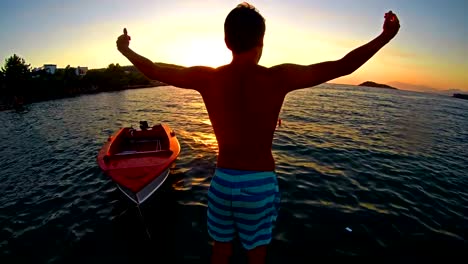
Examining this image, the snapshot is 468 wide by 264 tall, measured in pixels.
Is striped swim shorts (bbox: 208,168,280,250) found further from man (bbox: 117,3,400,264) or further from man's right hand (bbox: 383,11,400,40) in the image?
man's right hand (bbox: 383,11,400,40)

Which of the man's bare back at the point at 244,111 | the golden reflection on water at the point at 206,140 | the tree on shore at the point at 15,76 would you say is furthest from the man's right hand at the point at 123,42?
the tree on shore at the point at 15,76

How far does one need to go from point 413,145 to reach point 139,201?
19.0 meters

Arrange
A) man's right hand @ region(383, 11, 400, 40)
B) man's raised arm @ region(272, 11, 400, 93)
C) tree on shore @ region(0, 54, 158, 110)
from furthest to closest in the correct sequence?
tree on shore @ region(0, 54, 158, 110) → man's right hand @ region(383, 11, 400, 40) → man's raised arm @ region(272, 11, 400, 93)

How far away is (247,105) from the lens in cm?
196

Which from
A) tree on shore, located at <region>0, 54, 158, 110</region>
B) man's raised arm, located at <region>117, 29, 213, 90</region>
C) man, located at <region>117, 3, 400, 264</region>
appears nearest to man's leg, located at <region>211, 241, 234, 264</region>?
man, located at <region>117, 3, 400, 264</region>

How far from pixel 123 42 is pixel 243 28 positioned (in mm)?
1261

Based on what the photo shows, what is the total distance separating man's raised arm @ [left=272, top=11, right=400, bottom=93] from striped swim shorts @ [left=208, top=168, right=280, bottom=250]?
30.0 inches

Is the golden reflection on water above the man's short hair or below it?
below

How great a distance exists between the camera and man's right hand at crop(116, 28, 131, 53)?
2521 millimetres

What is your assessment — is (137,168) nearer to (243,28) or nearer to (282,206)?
(282,206)

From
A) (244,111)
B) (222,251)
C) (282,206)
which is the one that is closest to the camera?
(244,111)

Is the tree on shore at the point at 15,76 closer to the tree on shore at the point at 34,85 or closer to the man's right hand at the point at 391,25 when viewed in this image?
the tree on shore at the point at 34,85

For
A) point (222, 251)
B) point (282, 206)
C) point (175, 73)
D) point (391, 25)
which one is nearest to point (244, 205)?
point (222, 251)

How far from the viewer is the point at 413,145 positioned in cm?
1938
